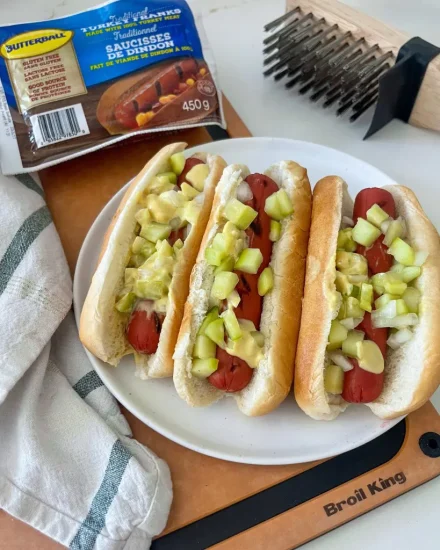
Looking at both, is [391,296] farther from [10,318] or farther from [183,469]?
[10,318]

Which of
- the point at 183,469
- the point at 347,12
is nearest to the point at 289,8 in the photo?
the point at 347,12

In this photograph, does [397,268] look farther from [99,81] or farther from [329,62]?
[99,81]

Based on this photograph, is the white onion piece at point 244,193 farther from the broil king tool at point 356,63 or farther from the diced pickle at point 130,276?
the broil king tool at point 356,63

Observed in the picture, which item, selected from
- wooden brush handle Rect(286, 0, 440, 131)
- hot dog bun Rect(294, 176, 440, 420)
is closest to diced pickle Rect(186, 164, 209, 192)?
hot dog bun Rect(294, 176, 440, 420)

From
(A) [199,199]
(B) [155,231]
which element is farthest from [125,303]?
(A) [199,199]

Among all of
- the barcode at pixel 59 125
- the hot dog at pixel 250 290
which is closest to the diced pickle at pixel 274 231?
the hot dog at pixel 250 290

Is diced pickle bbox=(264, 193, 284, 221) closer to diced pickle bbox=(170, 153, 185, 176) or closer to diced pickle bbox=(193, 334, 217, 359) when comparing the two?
diced pickle bbox=(170, 153, 185, 176)
